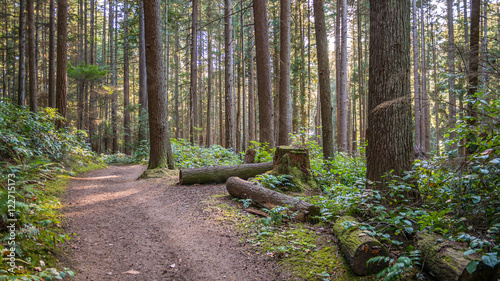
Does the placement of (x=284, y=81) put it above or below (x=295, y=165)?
above

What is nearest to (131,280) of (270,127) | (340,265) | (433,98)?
(340,265)

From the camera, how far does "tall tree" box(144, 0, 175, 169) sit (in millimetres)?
9805

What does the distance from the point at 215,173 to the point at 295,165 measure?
8.82 ft

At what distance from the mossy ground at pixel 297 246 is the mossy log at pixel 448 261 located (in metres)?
0.69

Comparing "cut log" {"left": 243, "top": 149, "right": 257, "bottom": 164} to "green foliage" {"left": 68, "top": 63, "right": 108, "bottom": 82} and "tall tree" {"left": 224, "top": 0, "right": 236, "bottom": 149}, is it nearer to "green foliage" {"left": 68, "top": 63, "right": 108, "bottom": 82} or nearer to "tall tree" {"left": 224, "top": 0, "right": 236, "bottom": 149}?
"tall tree" {"left": 224, "top": 0, "right": 236, "bottom": 149}

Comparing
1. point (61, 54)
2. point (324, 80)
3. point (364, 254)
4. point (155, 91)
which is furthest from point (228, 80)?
point (364, 254)

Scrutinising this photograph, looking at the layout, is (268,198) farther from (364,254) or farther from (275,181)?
(364,254)

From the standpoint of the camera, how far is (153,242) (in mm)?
4398

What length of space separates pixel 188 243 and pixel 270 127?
23.5 ft

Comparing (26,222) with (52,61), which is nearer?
(26,222)

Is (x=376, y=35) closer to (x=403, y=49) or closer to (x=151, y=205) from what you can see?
(x=403, y=49)

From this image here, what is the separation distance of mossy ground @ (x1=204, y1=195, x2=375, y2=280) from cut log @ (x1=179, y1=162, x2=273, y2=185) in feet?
9.70

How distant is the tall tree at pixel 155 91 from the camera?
9805 millimetres

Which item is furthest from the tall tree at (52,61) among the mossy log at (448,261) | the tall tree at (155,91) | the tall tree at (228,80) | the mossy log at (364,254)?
the mossy log at (448,261)
